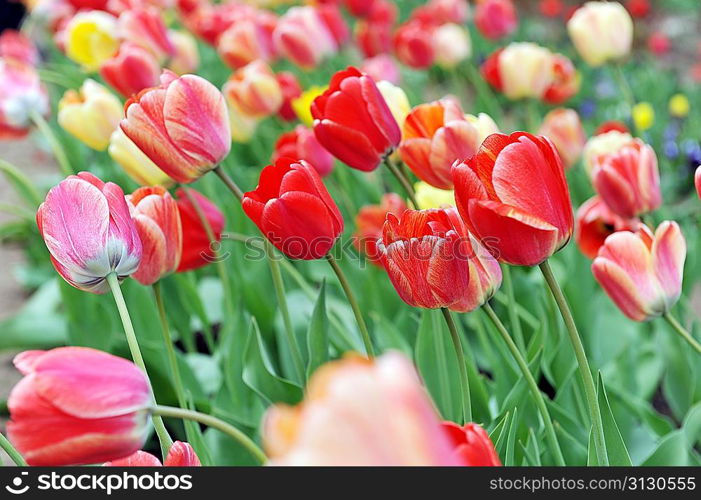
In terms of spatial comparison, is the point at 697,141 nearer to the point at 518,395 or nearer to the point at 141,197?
the point at 518,395

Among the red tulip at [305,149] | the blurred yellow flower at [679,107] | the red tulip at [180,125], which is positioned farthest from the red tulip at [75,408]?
the blurred yellow flower at [679,107]

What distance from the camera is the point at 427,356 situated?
114cm

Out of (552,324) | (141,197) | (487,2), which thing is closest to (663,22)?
(487,2)

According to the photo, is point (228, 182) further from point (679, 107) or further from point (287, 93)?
point (679, 107)

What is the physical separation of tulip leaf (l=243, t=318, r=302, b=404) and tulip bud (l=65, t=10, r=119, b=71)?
41.6 inches

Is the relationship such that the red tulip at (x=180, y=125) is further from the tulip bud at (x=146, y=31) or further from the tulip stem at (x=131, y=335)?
the tulip bud at (x=146, y=31)

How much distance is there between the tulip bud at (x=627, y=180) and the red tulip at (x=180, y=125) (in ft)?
1.59

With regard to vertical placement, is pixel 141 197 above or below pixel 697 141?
above

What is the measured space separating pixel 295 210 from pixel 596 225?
546mm

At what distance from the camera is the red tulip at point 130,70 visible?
153 centimetres

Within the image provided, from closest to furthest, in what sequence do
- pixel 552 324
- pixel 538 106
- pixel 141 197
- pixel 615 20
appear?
pixel 141 197 < pixel 552 324 < pixel 615 20 < pixel 538 106

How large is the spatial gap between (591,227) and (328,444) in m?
0.93
